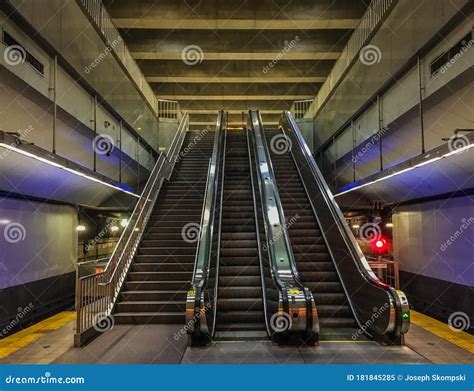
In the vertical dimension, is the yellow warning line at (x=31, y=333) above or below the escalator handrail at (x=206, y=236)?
below

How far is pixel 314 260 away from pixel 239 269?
1.36m

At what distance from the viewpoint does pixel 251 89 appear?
1702 centimetres

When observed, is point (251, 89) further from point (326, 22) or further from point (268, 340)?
point (268, 340)

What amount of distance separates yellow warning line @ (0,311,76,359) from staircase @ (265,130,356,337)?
4338mm

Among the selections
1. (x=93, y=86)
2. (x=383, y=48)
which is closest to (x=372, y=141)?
(x=383, y=48)

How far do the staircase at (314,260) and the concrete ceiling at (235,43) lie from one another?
168 inches

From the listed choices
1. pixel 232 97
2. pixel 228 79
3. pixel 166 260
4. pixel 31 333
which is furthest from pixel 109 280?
pixel 232 97

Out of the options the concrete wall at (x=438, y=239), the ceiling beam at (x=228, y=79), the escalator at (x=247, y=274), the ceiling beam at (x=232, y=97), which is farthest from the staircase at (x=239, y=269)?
the ceiling beam at (x=232, y=97)

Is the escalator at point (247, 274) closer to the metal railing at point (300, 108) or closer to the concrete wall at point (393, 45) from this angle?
the concrete wall at point (393, 45)

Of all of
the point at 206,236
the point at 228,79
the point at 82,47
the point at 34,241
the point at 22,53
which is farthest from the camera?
the point at 228,79

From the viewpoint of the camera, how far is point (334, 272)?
698 centimetres

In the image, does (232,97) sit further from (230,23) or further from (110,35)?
(110,35)

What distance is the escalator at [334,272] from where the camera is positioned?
5.32 meters

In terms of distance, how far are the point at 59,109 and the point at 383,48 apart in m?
6.03
